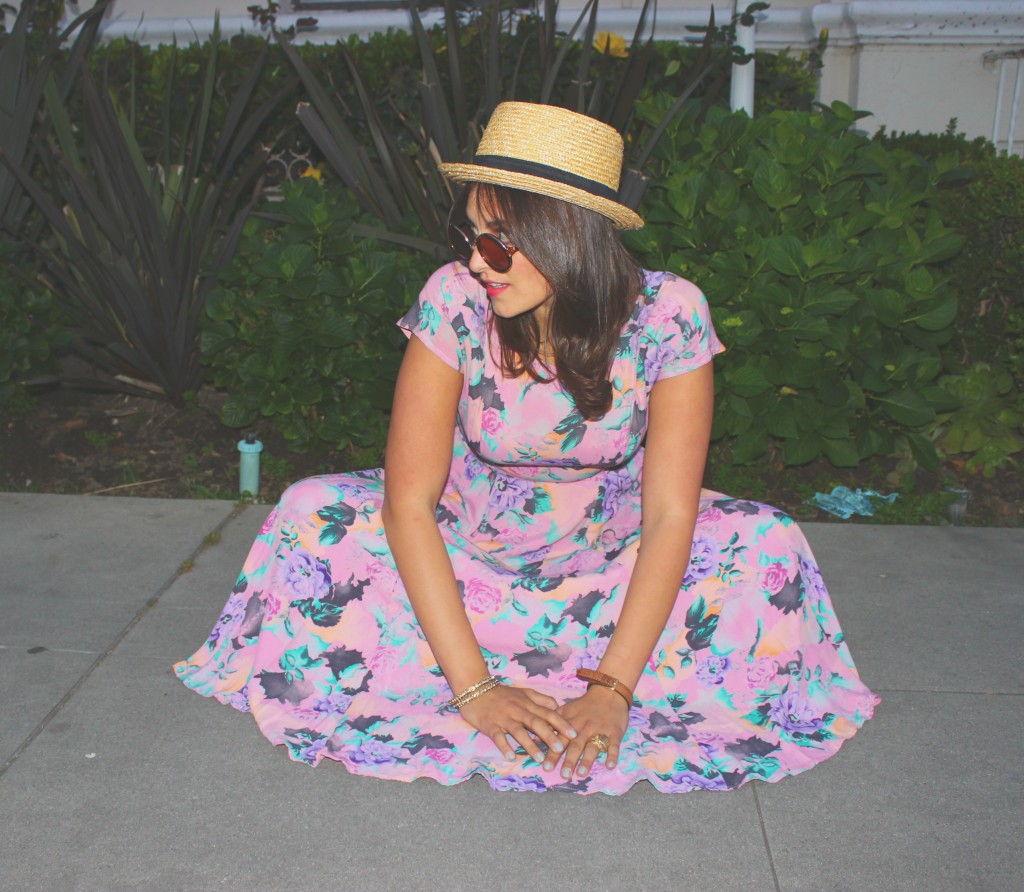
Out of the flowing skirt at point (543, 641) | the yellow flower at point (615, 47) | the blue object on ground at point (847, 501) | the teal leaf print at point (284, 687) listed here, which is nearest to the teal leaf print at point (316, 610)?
the flowing skirt at point (543, 641)

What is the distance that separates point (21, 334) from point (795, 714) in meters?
3.18

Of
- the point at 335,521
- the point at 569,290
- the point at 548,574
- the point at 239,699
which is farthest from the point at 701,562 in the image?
the point at 239,699

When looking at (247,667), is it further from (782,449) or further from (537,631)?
(782,449)

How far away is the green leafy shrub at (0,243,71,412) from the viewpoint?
14.0ft

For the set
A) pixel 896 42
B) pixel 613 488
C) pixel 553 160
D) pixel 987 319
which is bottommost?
pixel 613 488

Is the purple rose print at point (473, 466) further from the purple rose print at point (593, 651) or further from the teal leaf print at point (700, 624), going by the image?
the teal leaf print at point (700, 624)

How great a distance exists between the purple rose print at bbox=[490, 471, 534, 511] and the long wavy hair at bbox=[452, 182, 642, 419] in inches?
11.0

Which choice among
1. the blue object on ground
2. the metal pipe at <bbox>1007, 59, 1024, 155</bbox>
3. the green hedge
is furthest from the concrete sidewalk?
the metal pipe at <bbox>1007, 59, 1024, 155</bbox>

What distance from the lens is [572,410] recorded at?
2.60 metres

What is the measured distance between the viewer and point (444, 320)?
2566 mm

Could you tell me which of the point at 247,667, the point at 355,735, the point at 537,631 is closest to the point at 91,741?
the point at 247,667

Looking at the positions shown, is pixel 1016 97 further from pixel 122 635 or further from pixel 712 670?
pixel 122 635

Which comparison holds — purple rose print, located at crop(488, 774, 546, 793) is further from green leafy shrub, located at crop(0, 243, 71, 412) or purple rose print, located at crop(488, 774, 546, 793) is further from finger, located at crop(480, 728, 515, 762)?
green leafy shrub, located at crop(0, 243, 71, 412)

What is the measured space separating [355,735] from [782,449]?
7.66 ft
